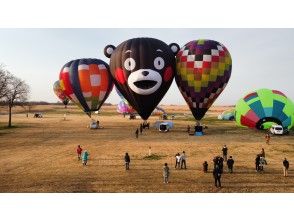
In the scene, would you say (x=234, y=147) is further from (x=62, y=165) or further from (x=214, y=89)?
(x=62, y=165)

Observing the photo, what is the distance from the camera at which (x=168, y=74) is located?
73.3ft

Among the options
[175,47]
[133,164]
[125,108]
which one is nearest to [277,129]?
[175,47]

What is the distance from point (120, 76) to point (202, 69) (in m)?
6.01

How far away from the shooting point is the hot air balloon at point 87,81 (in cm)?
2522

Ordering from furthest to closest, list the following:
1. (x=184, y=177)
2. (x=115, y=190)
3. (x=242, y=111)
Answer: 1. (x=242, y=111)
2. (x=184, y=177)
3. (x=115, y=190)

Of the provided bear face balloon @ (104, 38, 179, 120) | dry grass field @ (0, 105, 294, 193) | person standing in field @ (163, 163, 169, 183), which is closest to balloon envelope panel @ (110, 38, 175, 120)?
bear face balloon @ (104, 38, 179, 120)

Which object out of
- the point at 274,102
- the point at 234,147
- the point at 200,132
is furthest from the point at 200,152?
the point at 274,102

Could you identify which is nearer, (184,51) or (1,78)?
(184,51)

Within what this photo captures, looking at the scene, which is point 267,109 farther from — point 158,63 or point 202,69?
point 158,63

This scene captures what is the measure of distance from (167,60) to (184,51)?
2870mm

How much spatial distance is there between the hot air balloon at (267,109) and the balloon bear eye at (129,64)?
16.8 m

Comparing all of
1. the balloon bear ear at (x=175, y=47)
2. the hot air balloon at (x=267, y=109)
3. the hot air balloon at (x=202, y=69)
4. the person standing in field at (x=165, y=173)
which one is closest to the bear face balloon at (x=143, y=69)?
the balloon bear ear at (x=175, y=47)

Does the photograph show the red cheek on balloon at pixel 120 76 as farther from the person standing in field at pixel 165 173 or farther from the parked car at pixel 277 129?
the parked car at pixel 277 129

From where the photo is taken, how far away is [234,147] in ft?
88.4
